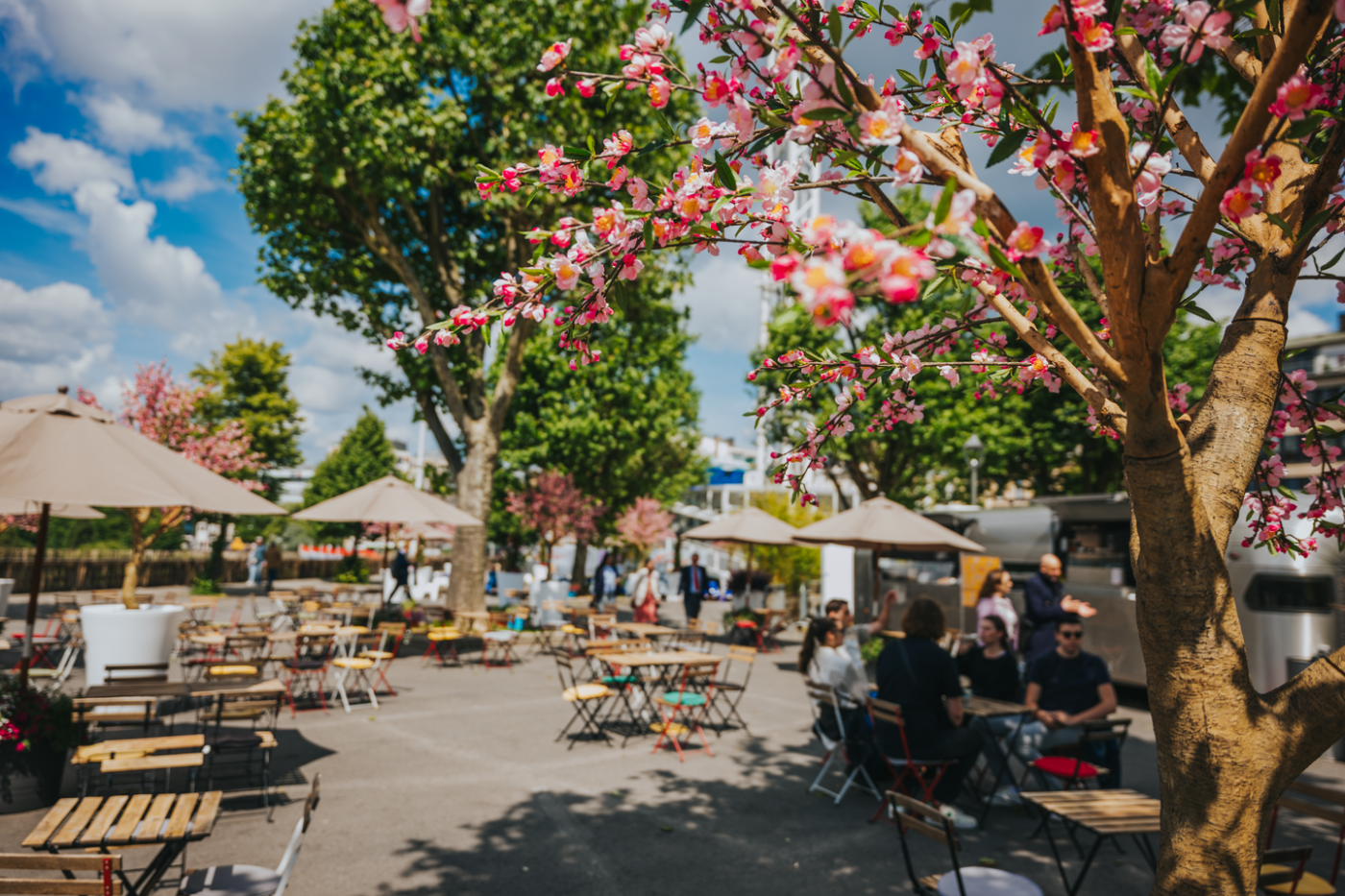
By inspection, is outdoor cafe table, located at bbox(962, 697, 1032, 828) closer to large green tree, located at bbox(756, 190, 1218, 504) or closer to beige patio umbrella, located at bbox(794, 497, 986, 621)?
beige patio umbrella, located at bbox(794, 497, 986, 621)

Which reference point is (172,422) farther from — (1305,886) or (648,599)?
(1305,886)

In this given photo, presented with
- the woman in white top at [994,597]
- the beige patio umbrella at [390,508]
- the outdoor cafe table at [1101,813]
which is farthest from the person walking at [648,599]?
the outdoor cafe table at [1101,813]

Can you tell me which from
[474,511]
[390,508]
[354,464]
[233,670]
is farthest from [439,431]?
[354,464]

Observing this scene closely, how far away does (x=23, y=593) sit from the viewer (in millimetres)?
24375

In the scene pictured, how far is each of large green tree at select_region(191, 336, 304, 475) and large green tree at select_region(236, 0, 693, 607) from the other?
2260 centimetres

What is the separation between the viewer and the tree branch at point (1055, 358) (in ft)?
7.18

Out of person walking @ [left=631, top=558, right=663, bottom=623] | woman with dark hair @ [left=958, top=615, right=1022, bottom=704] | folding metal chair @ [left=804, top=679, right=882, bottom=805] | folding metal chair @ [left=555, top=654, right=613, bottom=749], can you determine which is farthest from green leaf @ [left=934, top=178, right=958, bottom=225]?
person walking @ [left=631, top=558, right=663, bottom=623]

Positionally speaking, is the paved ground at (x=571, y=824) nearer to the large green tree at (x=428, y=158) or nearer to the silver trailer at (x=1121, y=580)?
the silver trailer at (x=1121, y=580)

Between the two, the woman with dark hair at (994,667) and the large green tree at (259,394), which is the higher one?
the large green tree at (259,394)

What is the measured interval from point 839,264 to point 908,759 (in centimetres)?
519

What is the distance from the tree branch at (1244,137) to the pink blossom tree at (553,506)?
23961 millimetres

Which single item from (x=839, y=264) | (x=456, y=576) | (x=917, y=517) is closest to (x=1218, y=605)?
(x=839, y=264)

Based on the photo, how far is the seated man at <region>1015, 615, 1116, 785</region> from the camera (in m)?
5.91

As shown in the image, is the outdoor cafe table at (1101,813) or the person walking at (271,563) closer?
the outdoor cafe table at (1101,813)
